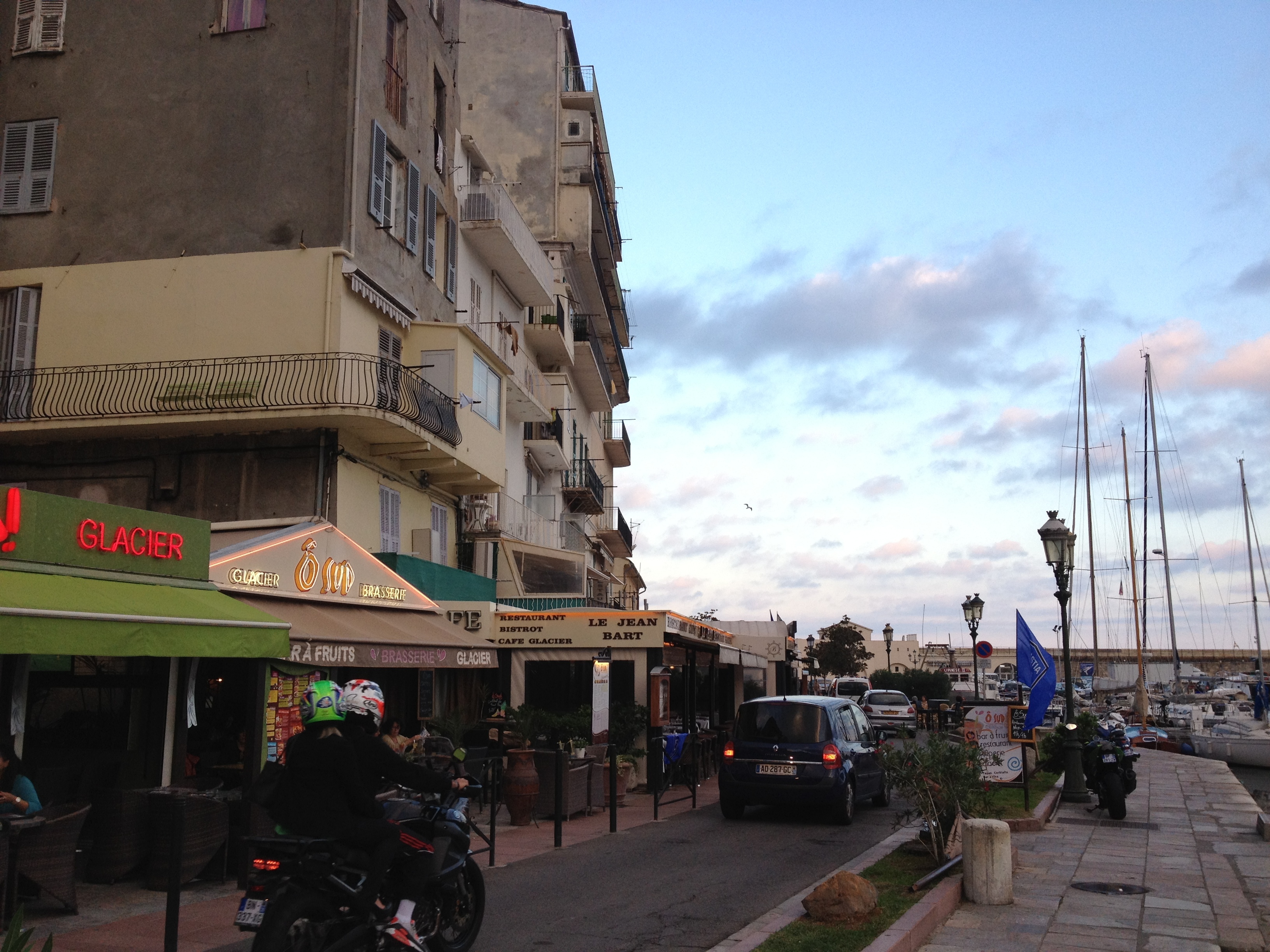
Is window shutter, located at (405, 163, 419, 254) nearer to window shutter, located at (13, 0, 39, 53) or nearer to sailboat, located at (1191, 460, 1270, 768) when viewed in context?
window shutter, located at (13, 0, 39, 53)

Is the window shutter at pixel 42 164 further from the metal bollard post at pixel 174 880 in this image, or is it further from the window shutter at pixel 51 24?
the metal bollard post at pixel 174 880

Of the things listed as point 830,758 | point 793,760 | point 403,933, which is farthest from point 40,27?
point 403,933

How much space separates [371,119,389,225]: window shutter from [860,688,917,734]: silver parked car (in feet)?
68.5

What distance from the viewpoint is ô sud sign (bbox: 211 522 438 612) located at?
41.5ft

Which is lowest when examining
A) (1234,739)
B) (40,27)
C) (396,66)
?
(1234,739)

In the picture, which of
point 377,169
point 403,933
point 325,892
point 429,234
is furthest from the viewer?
point 429,234

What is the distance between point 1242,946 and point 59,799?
10142 mm

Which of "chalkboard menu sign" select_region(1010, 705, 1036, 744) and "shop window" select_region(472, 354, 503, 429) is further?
"shop window" select_region(472, 354, 503, 429)

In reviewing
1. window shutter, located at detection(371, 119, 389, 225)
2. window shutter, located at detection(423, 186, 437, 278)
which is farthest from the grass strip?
window shutter, located at detection(423, 186, 437, 278)

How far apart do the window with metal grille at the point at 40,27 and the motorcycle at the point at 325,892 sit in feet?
69.0

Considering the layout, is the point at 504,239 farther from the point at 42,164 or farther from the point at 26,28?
the point at 26,28

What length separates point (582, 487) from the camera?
3834 cm

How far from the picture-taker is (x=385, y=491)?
2128cm

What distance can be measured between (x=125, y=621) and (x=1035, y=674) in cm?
1583
